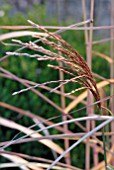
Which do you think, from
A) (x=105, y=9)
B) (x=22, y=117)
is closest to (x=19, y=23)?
(x=22, y=117)

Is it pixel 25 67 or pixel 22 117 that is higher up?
pixel 25 67

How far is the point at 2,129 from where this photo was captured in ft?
8.87

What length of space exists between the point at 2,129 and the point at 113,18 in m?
1.18

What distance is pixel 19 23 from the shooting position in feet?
10.8

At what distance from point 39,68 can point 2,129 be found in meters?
0.43

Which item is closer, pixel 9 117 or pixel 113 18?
pixel 113 18

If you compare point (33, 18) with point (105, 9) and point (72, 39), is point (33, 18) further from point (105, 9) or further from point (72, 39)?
point (105, 9)

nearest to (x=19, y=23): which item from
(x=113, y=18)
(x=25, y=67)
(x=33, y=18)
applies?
(x=33, y=18)

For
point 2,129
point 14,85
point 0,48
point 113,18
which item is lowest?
point 2,129

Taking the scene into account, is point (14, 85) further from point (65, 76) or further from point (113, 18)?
point (113, 18)

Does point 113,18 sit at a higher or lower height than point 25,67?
higher

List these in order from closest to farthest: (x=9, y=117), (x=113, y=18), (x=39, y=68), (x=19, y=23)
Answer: (x=113, y=18) < (x=9, y=117) < (x=39, y=68) < (x=19, y=23)

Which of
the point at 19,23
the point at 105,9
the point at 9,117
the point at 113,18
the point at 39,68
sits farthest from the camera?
the point at 105,9

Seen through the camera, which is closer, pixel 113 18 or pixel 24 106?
pixel 113 18
